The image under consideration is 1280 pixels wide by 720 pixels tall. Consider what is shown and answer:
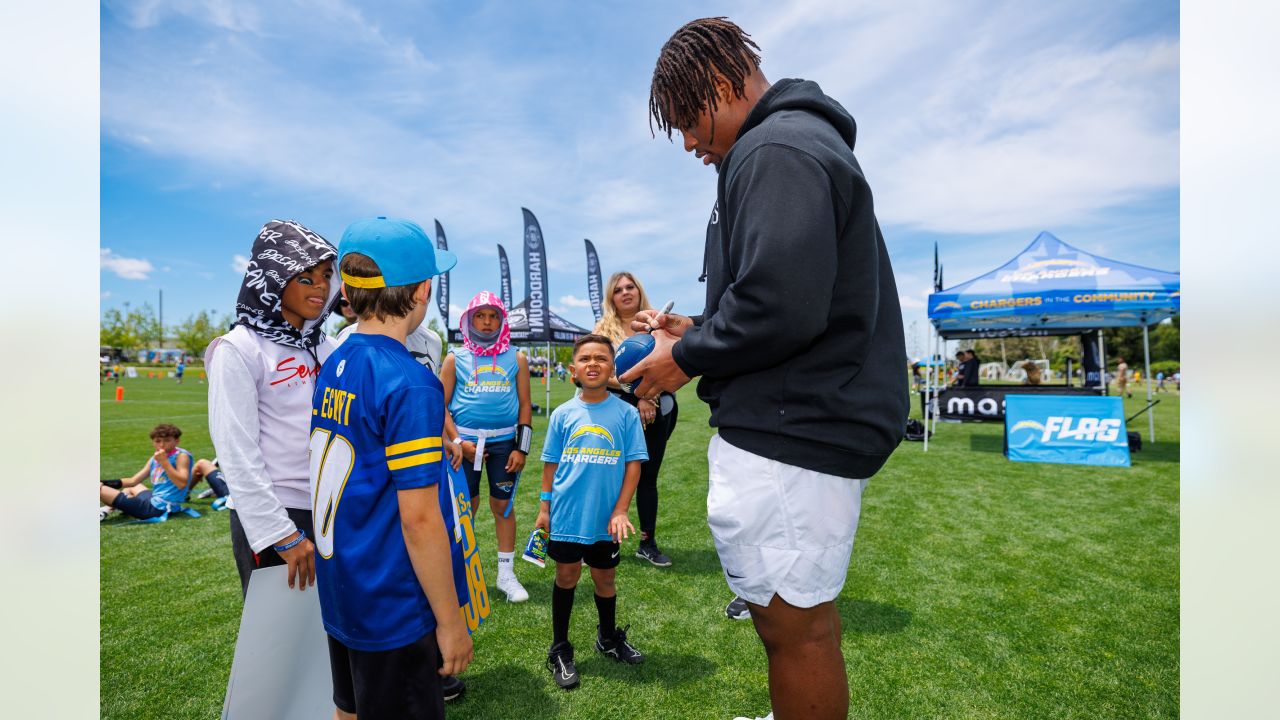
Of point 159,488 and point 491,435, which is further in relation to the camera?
point 159,488

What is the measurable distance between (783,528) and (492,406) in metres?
3.37

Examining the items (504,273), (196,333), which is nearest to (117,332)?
(196,333)

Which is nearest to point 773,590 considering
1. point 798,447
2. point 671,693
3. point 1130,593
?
point 798,447

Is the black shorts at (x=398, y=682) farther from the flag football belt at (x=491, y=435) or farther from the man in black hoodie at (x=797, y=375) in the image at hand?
the flag football belt at (x=491, y=435)

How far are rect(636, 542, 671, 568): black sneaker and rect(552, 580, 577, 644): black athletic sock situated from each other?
72.4 inches

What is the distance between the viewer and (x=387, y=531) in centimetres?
187

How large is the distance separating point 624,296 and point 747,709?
306cm

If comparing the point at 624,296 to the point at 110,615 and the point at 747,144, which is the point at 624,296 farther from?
the point at 110,615

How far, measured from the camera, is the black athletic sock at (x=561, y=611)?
11.2 ft

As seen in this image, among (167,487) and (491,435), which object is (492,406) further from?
(167,487)

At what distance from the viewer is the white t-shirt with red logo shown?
2271mm

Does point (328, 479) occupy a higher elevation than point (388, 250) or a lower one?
lower

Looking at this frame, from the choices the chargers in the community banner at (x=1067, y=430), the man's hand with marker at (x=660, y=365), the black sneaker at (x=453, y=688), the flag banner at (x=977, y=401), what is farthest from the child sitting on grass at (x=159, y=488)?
the flag banner at (x=977, y=401)

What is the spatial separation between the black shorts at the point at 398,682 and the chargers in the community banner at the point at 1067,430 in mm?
11093
